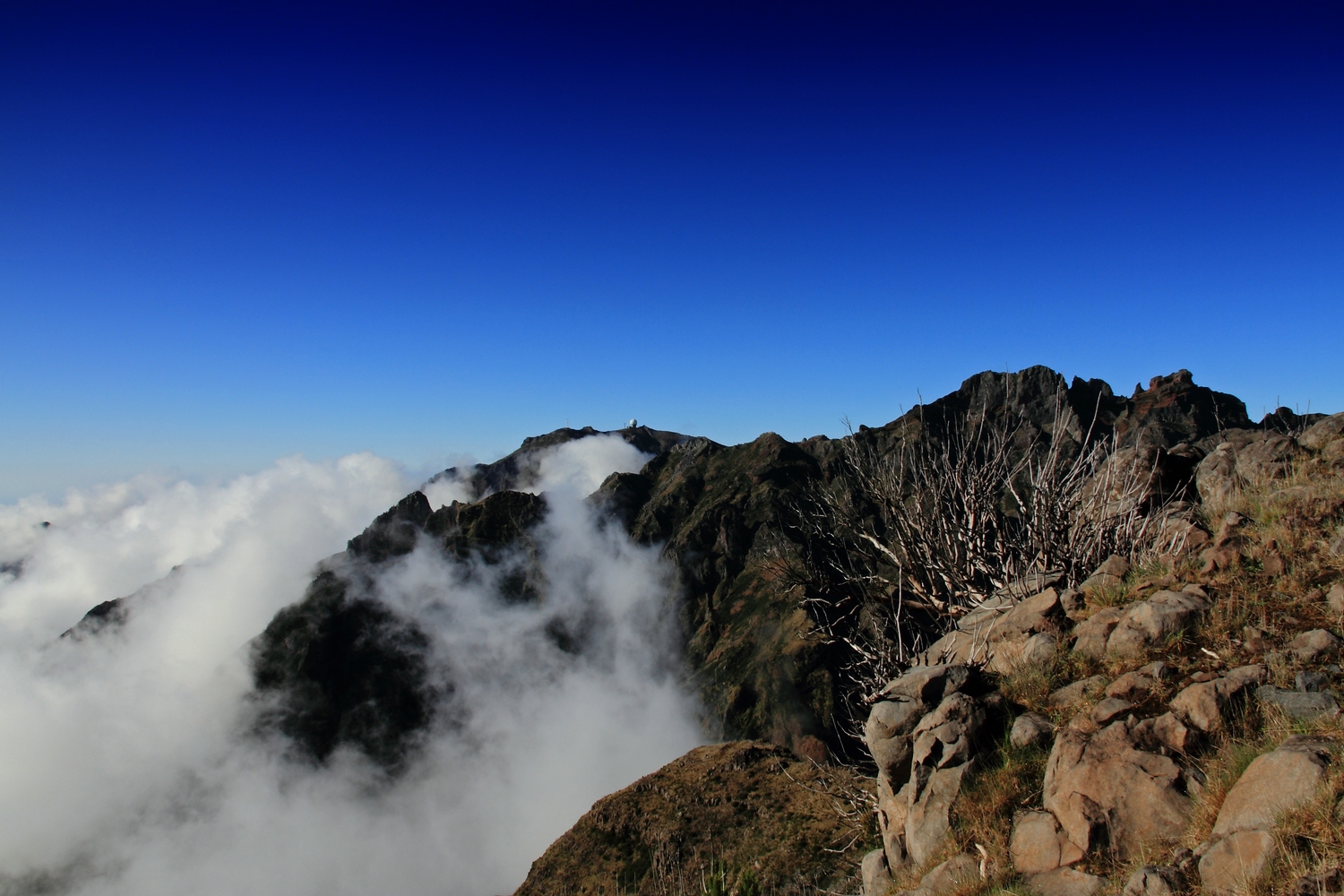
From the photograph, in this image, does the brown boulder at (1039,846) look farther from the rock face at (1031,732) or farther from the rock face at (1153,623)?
the rock face at (1153,623)

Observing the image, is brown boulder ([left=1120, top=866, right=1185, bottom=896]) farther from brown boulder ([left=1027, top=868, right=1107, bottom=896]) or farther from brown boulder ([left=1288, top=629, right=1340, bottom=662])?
brown boulder ([left=1288, top=629, right=1340, bottom=662])

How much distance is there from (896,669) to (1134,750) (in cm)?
647

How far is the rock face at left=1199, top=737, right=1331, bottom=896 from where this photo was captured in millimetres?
5832

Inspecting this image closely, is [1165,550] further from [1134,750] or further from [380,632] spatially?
[380,632]

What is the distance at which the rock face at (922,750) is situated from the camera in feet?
29.7

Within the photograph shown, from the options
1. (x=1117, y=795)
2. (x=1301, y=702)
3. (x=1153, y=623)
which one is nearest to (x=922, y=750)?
(x=1117, y=795)

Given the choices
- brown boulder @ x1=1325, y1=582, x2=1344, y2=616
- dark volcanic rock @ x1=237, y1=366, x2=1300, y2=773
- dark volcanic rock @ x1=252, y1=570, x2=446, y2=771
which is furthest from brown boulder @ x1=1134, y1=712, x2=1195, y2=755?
dark volcanic rock @ x1=252, y1=570, x2=446, y2=771

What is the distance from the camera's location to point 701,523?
197m

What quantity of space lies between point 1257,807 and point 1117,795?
54.0 inches

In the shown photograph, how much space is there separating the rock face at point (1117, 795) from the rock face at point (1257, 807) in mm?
594

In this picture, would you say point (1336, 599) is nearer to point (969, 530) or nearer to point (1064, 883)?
point (1064, 883)

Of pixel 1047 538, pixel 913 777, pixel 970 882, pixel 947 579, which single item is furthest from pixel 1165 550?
pixel 970 882

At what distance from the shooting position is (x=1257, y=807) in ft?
20.6

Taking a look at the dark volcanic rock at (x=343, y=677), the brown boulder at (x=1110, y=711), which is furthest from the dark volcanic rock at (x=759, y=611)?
the brown boulder at (x=1110, y=711)
